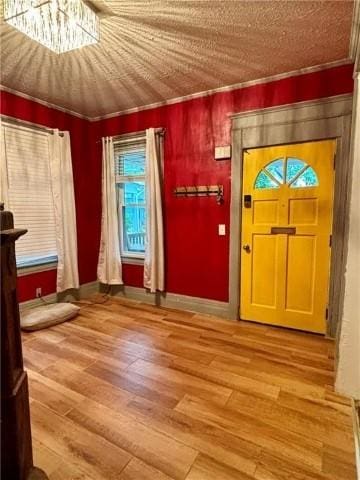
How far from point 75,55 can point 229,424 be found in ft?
10.3

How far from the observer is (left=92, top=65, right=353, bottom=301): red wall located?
305 centimetres

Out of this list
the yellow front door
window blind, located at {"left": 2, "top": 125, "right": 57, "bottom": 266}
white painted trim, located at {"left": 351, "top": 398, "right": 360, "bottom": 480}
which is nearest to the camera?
white painted trim, located at {"left": 351, "top": 398, "right": 360, "bottom": 480}

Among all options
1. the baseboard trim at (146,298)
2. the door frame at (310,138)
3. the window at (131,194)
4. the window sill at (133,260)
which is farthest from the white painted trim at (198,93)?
the baseboard trim at (146,298)

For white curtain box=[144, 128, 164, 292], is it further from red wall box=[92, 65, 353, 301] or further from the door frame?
the door frame

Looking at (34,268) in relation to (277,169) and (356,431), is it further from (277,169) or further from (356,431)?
(356,431)

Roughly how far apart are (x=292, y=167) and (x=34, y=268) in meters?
3.27

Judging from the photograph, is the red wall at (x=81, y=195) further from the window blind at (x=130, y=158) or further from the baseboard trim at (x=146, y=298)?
the window blind at (x=130, y=158)

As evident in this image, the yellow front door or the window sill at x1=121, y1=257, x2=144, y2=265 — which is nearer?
the yellow front door

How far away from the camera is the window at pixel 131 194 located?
3.83m

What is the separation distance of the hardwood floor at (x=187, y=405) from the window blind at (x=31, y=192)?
3.47 ft

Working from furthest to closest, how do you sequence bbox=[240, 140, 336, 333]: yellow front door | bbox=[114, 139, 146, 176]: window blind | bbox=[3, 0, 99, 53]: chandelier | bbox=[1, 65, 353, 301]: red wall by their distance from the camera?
bbox=[114, 139, 146, 176]: window blind → bbox=[1, 65, 353, 301]: red wall → bbox=[240, 140, 336, 333]: yellow front door → bbox=[3, 0, 99, 53]: chandelier

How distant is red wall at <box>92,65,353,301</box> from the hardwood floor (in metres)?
0.77

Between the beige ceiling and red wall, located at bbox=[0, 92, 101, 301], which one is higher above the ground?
the beige ceiling

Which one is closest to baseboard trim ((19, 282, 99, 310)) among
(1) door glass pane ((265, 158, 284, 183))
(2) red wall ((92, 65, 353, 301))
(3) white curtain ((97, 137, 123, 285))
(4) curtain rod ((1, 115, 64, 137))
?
(3) white curtain ((97, 137, 123, 285))
